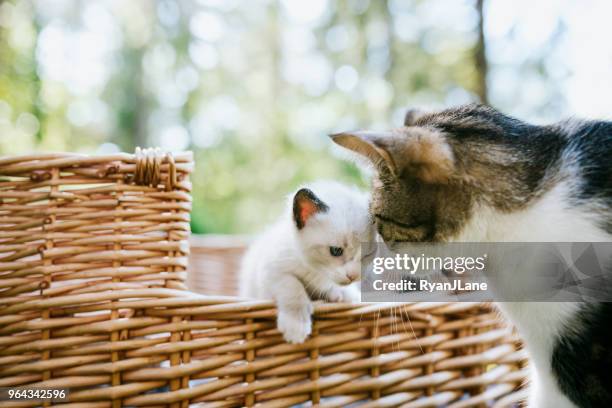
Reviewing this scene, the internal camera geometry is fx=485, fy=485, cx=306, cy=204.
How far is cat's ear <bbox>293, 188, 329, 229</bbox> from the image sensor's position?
1.08m

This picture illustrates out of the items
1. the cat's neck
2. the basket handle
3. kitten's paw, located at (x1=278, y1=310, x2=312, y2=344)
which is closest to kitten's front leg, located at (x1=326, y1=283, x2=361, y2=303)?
kitten's paw, located at (x1=278, y1=310, x2=312, y2=344)

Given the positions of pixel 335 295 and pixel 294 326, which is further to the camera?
pixel 335 295

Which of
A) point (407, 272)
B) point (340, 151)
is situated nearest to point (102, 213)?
point (340, 151)

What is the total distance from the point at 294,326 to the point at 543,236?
0.46 m

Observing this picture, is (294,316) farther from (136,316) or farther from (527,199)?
(527,199)

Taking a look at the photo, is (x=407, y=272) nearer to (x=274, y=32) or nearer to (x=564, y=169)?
(x=564, y=169)

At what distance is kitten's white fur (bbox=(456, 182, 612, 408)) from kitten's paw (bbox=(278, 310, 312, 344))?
1.07 ft

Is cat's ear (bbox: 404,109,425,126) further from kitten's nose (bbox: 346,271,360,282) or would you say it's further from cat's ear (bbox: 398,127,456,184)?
kitten's nose (bbox: 346,271,360,282)

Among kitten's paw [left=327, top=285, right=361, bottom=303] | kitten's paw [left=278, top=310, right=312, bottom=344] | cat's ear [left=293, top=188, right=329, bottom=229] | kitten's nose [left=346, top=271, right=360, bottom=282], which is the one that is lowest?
kitten's paw [left=278, top=310, right=312, bottom=344]

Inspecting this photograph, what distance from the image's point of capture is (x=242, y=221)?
12.5 feet

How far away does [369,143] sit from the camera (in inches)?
32.0

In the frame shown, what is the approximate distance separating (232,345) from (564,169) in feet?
2.23

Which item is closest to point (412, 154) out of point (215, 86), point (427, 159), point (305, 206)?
point (427, 159)

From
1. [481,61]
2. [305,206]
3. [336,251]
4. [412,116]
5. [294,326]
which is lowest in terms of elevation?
[294,326]
